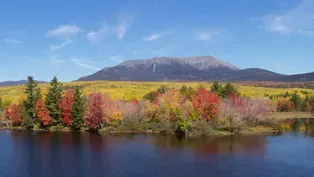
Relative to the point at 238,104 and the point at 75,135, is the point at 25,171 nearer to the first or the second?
the point at 75,135

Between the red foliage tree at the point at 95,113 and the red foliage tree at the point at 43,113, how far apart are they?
39.6ft

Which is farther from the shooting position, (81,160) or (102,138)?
(102,138)

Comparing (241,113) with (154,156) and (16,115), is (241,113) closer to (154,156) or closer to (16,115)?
(154,156)

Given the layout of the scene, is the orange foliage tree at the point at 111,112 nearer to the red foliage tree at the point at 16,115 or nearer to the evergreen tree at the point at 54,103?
the evergreen tree at the point at 54,103

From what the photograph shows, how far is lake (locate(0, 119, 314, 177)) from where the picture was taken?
47.0 meters

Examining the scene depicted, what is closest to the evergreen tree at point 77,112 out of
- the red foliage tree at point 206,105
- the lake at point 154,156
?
the lake at point 154,156

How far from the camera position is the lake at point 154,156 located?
47000 millimetres

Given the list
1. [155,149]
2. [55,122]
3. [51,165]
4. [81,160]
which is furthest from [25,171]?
[55,122]

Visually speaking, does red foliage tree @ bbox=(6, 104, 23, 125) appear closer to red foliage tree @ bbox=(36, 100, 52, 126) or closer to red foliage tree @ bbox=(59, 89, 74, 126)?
red foliage tree @ bbox=(36, 100, 52, 126)

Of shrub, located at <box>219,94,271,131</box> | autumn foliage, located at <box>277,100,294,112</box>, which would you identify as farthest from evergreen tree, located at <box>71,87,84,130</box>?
autumn foliage, located at <box>277,100,294,112</box>

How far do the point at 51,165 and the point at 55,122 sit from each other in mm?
47357

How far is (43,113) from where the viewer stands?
94.9 m

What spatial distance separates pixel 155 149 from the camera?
63.3m

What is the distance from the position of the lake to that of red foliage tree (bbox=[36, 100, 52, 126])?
13.8 meters
